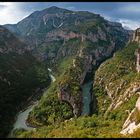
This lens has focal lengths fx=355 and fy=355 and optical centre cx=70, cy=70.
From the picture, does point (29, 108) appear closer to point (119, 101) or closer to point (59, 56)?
point (119, 101)

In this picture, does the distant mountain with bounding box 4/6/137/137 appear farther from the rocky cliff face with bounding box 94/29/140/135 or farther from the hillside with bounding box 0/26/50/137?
the hillside with bounding box 0/26/50/137

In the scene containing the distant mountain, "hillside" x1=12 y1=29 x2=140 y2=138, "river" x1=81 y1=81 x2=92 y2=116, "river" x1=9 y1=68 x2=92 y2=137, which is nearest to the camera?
"hillside" x1=12 y1=29 x2=140 y2=138

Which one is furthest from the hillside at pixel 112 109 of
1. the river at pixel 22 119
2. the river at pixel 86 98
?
the river at pixel 22 119

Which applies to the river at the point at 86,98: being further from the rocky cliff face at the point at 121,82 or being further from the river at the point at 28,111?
the rocky cliff face at the point at 121,82

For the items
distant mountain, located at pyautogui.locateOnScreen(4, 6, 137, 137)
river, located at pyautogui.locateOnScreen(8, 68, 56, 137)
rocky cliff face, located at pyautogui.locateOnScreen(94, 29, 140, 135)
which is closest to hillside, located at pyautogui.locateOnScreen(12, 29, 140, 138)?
rocky cliff face, located at pyautogui.locateOnScreen(94, 29, 140, 135)

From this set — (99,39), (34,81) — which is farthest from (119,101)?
(99,39)

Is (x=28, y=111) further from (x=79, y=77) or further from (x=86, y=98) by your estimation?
(x=79, y=77)

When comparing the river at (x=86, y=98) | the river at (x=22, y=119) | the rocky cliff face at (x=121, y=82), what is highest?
the rocky cliff face at (x=121, y=82)

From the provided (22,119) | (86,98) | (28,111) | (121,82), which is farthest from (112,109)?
(86,98)
